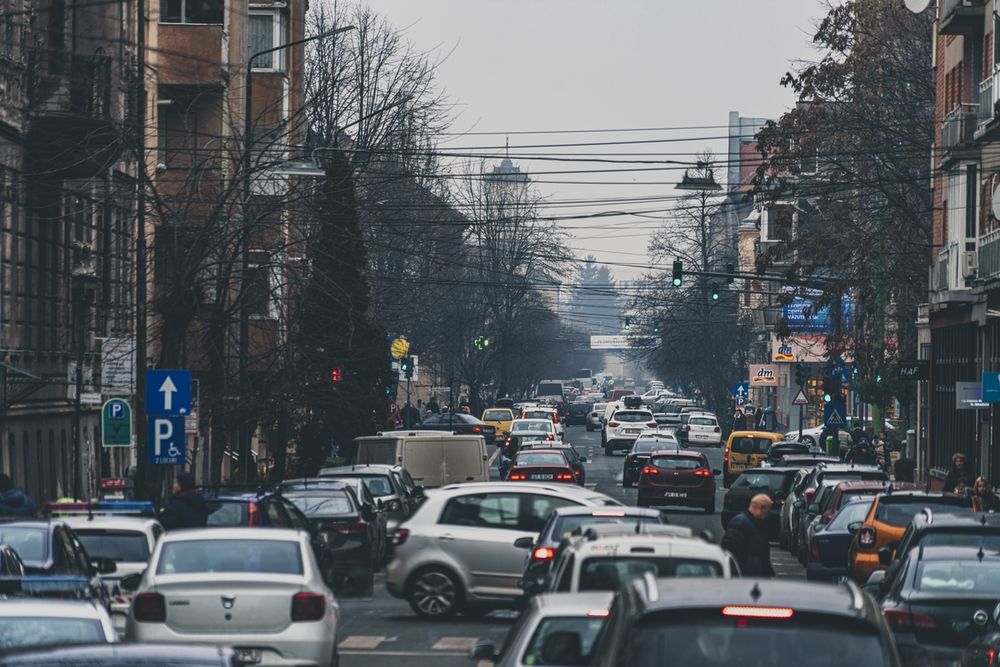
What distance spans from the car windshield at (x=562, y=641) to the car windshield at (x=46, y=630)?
7.85 feet

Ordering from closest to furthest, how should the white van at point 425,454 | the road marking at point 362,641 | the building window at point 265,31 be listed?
1. the road marking at point 362,641
2. the white van at point 425,454
3. the building window at point 265,31

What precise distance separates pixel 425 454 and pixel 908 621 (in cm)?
2403

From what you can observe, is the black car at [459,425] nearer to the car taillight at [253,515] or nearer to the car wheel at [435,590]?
the car taillight at [253,515]

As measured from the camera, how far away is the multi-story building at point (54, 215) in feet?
113

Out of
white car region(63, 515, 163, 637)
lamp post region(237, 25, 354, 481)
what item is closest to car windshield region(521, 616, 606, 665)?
white car region(63, 515, 163, 637)

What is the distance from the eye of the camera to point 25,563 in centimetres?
1719

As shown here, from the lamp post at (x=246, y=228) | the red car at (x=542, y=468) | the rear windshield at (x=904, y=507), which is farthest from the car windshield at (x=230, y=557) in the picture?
the red car at (x=542, y=468)

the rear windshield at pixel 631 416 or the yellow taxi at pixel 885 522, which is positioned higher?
the yellow taxi at pixel 885 522

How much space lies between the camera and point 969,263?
44.6m

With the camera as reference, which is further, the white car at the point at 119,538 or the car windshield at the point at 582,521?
the white car at the point at 119,538

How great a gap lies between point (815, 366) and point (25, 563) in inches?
3721

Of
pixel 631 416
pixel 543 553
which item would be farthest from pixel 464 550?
pixel 631 416

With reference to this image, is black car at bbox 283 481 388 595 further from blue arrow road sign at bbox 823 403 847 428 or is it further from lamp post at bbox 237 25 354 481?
blue arrow road sign at bbox 823 403 847 428

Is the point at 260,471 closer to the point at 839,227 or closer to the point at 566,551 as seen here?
the point at 839,227
